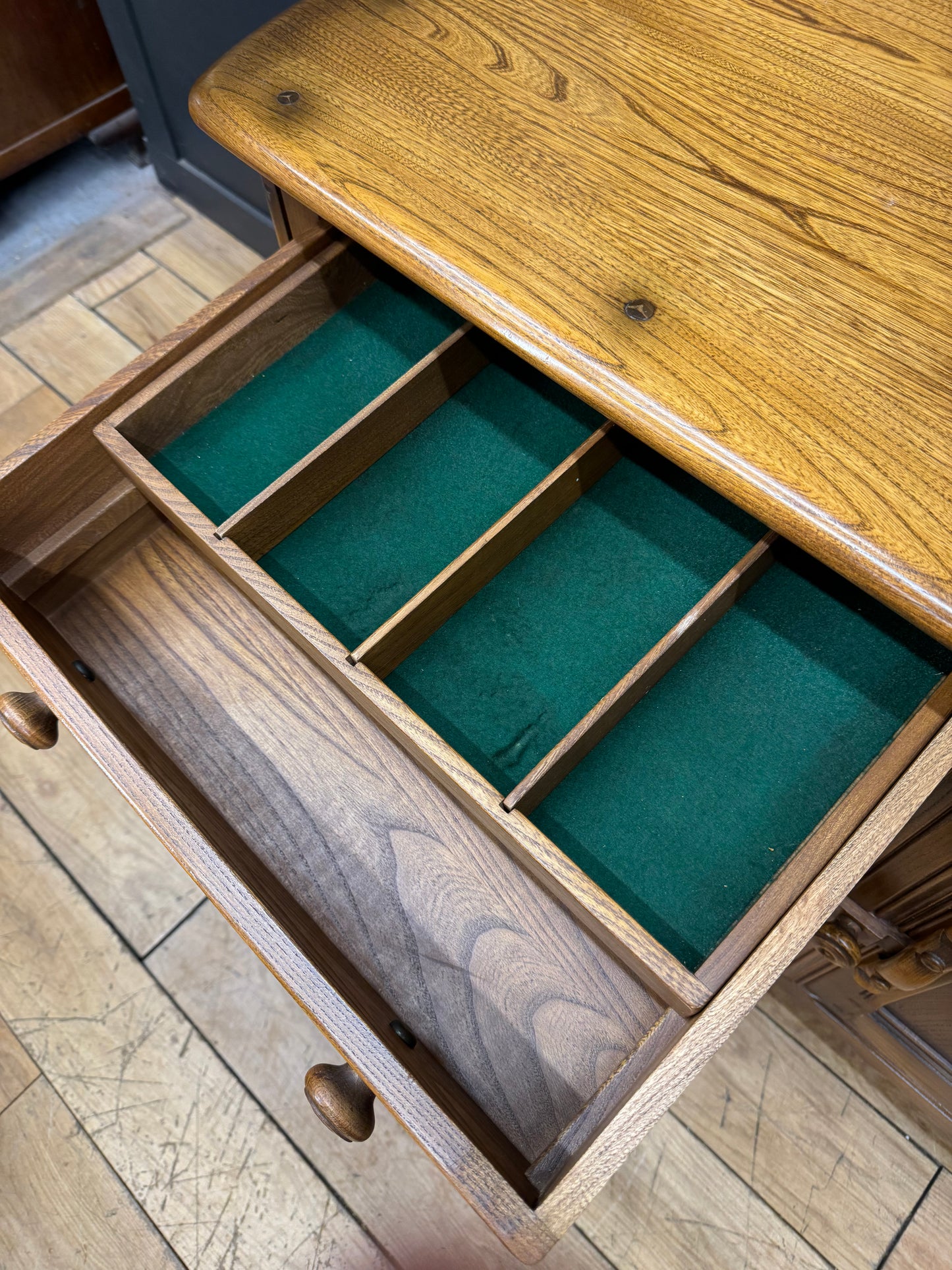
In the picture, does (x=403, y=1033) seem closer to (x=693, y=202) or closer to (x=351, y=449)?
(x=351, y=449)

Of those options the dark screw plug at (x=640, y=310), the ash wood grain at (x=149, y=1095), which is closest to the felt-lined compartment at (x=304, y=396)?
the dark screw plug at (x=640, y=310)

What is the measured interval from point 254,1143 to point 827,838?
0.88 metres

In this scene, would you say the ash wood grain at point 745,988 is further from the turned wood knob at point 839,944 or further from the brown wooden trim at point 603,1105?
the turned wood knob at point 839,944

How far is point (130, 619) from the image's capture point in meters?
0.85

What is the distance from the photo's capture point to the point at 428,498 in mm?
802

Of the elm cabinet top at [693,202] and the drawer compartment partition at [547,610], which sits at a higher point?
the elm cabinet top at [693,202]

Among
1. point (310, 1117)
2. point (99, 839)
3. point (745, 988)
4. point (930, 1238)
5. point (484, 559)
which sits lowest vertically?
point (930, 1238)

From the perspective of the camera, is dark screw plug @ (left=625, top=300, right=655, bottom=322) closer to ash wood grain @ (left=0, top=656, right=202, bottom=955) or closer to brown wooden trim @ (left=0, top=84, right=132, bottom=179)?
ash wood grain @ (left=0, top=656, right=202, bottom=955)

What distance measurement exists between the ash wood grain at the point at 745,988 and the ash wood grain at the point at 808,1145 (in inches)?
26.7

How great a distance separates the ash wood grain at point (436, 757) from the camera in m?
0.60

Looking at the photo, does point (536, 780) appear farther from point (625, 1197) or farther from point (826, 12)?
point (625, 1197)

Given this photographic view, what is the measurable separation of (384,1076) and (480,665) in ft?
0.97

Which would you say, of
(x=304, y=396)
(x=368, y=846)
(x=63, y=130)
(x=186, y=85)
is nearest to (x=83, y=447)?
(x=304, y=396)

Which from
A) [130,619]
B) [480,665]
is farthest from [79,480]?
[480,665]
